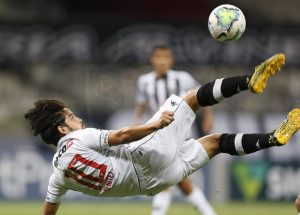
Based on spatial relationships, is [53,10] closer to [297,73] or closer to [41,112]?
[297,73]

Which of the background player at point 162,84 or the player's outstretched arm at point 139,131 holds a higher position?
the player's outstretched arm at point 139,131

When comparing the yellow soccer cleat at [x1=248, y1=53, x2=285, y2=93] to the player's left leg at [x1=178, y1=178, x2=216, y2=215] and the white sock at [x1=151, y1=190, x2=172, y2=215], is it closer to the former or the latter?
the player's left leg at [x1=178, y1=178, x2=216, y2=215]

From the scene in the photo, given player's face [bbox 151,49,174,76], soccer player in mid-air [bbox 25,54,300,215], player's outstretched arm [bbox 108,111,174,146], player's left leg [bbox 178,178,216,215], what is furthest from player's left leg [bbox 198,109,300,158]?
player's face [bbox 151,49,174,76]

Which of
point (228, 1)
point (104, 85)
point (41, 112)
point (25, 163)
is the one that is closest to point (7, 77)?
point (104, 85)

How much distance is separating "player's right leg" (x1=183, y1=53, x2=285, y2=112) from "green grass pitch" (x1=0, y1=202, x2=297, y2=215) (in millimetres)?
4401

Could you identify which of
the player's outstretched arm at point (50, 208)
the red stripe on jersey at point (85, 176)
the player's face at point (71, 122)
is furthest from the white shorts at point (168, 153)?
the player's outstretched arm at point (50, 208)

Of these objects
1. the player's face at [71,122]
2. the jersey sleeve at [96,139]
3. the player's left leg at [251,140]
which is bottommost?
the player's left leg at [251,140]

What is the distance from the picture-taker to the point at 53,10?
19.0 meters

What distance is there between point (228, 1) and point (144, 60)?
412cm

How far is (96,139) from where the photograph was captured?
681cm

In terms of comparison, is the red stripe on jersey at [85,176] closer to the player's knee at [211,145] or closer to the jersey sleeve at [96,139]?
the jersey sleeve at [96,139]

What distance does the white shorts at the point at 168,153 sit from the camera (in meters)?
7.10

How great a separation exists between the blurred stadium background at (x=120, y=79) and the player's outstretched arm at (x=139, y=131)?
22.8ft

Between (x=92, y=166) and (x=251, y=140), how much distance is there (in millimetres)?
1431
